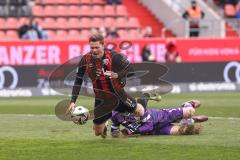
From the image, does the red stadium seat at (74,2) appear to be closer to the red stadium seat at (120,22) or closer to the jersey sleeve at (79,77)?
the red stadium seat at (120,22)

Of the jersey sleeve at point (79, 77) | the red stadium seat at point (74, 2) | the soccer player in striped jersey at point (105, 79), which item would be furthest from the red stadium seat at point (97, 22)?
the jersey sleeve at point (79, 77)

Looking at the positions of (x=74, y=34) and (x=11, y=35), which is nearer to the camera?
(x=11, y=35)

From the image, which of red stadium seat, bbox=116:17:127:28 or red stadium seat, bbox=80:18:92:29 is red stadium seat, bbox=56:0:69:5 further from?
red stadium seat, bbox=116:17:127:28

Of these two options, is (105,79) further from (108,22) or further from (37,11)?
(108,22)

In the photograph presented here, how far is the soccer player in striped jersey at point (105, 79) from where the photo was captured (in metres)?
12.1

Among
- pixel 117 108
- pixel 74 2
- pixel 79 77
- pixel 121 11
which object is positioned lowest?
pixel 117 108

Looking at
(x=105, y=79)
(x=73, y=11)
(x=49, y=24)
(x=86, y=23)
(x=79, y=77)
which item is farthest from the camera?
(x=73, y=11)

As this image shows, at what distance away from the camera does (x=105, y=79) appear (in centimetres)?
1216

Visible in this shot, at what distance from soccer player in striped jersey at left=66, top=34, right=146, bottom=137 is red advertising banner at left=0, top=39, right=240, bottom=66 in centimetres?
1640

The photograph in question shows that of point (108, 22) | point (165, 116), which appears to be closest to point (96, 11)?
point (108, 22)

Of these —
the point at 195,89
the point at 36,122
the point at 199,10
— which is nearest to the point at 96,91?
the point at 36,122

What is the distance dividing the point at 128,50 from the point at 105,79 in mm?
19099

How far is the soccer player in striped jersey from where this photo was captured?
1206 centimetres

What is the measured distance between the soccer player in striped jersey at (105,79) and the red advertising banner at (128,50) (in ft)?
53.8
